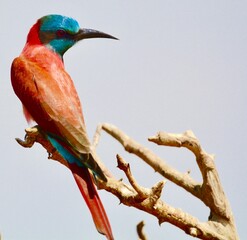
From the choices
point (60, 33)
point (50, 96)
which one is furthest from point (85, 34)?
point (50, 96)

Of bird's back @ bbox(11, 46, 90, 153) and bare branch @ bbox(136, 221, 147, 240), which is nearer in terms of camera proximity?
bare branch @ bbox(136, 221, 147, 240)

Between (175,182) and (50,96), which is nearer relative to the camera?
(50,96)

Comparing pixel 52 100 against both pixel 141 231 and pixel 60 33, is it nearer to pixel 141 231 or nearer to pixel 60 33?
pixel 60 33

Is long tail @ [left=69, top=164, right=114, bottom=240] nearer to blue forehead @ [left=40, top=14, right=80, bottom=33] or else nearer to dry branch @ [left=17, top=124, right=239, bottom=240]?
dry branch @ [left=17, top=124, right=239, bottom=240]

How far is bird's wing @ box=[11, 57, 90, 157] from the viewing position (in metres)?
3.60

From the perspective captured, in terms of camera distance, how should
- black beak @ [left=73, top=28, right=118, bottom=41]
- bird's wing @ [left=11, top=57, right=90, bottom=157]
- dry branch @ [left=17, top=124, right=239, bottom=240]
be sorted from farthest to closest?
black beak @ [left=73, top=28, right=118, bottom=41] → bird's wing @ [left=11, top=57, right=90, bottom=157] → dry branch @ [left=17, top=124, right=239, bottom=240]

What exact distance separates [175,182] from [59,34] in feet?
4.39

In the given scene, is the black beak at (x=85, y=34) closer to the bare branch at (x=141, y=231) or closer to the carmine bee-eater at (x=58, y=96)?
the carmine bee-eater at (x=58, y=96)

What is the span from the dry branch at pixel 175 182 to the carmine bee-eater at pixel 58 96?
104 mm

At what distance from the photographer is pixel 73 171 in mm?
3482

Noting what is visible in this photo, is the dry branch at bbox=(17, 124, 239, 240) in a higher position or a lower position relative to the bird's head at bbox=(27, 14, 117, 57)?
lower

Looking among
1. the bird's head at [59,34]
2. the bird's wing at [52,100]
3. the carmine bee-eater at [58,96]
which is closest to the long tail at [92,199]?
the carmine bee-eater at [58,96]

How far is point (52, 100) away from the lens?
149 inches

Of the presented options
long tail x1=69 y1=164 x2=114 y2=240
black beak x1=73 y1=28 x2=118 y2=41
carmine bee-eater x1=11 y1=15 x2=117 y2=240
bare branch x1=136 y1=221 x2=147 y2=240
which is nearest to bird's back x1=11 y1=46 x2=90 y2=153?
carmine bee-eater x1=11 y1=15 x2=117 y2=240
